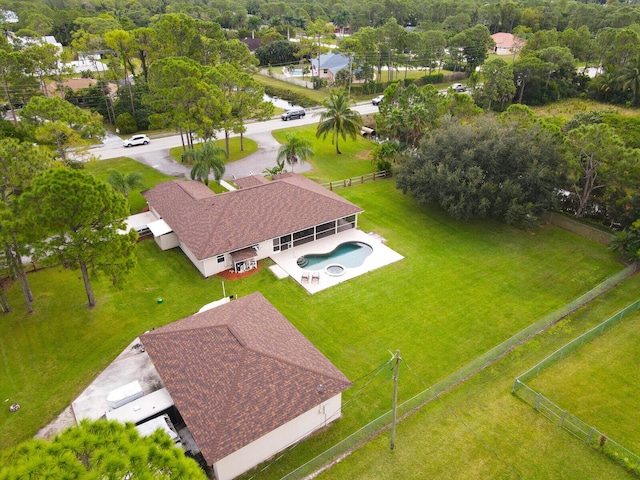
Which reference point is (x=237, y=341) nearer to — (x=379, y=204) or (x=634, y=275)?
(x=379, y=204)

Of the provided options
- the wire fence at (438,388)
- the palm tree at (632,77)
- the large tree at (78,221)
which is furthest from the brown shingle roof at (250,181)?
the palm tree at (632,77)

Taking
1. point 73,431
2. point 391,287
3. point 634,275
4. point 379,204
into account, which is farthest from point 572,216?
Result: point 73,431

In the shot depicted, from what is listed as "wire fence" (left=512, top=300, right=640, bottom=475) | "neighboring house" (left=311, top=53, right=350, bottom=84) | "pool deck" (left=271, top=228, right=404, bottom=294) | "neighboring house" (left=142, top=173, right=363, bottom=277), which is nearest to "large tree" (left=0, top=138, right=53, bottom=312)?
"neighboring house" (left=142, top=173, right=363, bottom=277)

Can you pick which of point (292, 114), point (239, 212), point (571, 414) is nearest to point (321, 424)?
point (571, 414)

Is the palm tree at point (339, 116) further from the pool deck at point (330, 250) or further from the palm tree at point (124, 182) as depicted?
the palm tree at point (124, 182)

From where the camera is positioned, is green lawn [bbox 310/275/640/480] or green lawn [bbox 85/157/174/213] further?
green lawn [bbox 85/157/174/213]

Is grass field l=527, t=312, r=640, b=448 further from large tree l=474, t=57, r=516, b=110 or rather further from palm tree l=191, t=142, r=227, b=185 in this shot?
large tree l=474, t=57, r=516, b=110
